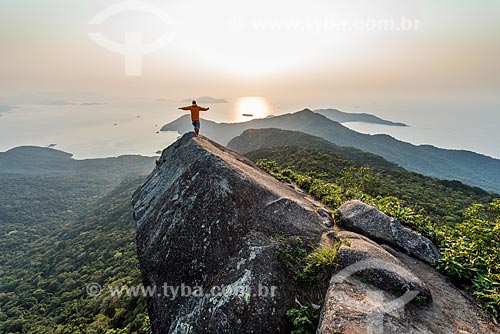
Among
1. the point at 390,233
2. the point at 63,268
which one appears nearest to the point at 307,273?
the point at 390,233

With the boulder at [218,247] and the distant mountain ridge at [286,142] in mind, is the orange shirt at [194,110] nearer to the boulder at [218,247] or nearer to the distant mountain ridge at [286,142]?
the boulder at [218,247]

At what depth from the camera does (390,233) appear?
31.1 ft

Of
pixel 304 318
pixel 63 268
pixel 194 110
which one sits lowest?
pixel 63 268

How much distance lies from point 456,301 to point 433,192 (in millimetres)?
28048

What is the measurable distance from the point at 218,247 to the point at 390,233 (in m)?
6.73

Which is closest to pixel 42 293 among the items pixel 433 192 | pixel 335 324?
pixel 335 324

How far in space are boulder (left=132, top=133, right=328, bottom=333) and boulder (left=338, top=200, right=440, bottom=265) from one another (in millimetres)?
1594

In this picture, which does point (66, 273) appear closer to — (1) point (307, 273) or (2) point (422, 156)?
(1) point (307, 273)

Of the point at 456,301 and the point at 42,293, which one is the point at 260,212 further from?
the point at 42,293

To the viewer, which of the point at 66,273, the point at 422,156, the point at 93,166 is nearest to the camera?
the point at 66,273

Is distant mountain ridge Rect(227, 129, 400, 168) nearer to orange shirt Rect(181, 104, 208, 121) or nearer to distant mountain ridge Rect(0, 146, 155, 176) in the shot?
orange shirt Rect(181, 104, 208, 121)

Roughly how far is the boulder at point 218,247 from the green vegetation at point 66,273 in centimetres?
1025

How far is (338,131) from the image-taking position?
173250 millimetres

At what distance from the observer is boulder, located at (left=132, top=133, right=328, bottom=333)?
6.80m
